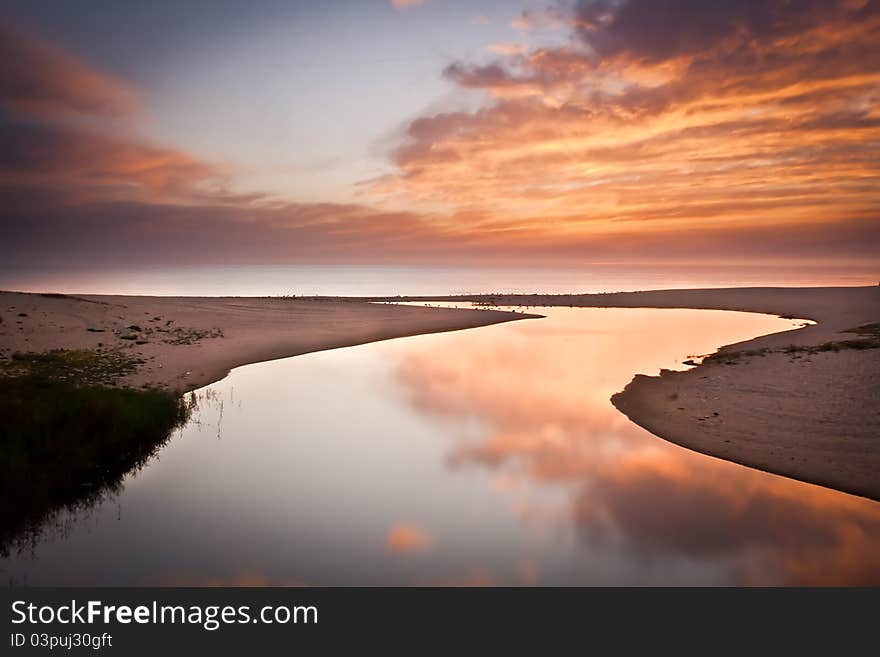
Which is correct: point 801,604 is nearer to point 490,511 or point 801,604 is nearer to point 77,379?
point 490,511

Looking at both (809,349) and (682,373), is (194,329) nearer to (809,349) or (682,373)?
(682,373)

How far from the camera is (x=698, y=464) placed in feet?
38.7

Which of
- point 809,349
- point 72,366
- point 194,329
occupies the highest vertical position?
point 194,329

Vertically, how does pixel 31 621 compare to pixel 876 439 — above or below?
below

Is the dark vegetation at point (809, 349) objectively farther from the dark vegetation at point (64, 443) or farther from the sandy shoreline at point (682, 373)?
the dark vegetation at point (64, 443)

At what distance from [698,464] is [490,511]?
206 inches

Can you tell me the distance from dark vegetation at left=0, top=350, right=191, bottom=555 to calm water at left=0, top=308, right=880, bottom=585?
19.8 inches

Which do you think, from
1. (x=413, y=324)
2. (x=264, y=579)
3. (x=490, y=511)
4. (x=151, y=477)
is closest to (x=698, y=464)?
(x=490, y=511)

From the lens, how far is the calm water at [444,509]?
8.01 metres

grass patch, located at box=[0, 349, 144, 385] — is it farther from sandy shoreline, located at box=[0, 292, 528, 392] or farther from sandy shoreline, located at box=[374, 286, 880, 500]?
sandy shoreline, located at box=[374, 286, 880, 500]

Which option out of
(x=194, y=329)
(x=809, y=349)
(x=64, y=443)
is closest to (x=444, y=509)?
(x=64, y=443)

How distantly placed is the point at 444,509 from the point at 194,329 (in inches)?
981

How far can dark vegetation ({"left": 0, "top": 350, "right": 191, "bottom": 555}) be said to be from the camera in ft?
29.1

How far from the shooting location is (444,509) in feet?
33.1
